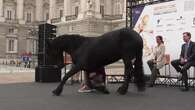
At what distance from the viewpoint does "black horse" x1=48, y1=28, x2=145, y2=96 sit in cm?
1059

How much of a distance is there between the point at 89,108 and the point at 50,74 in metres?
9.30

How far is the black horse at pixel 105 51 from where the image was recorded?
34.8ft

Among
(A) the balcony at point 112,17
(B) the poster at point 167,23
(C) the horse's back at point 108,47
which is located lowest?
(C) the horse's back at point 108,47

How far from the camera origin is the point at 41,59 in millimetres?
17750

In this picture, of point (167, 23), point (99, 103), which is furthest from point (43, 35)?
point (99, 103)

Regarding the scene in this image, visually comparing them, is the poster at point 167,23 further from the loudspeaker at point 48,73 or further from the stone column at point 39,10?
the stone column at point 39,10

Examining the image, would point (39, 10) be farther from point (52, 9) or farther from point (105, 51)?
point (105, 51)

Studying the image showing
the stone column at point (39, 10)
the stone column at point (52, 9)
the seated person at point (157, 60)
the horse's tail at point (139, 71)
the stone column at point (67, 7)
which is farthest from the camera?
the stone column at point (39, 10)

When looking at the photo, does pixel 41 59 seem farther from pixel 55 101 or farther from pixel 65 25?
pixel 65 25

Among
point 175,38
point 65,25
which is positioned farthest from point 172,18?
point 65,25

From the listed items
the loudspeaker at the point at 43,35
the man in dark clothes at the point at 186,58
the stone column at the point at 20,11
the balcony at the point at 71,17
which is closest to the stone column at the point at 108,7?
the balcony at the point at 71,17

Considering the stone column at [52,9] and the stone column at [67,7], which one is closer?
the stone column at [67,7]

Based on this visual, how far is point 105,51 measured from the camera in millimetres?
10742

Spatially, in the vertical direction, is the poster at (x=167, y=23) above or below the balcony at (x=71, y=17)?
below
